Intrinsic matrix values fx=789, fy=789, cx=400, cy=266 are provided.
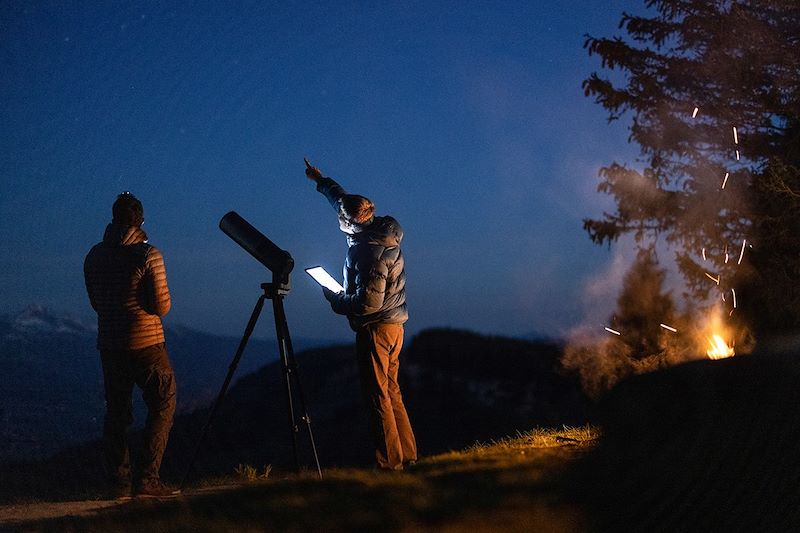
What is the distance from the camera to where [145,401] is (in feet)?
17.6

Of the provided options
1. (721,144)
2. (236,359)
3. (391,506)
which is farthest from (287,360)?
(721,144)

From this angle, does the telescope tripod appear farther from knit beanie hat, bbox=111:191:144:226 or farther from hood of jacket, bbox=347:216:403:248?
knit beanie hat, bbox=111:191:144:226

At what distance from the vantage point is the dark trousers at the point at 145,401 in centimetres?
527

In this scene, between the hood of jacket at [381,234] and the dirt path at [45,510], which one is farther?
the hood of jacket at [381,234]

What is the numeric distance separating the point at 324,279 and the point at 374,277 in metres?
0.46

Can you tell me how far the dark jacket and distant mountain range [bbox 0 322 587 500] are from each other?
8.67 metres

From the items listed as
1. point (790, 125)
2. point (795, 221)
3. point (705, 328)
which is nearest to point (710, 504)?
point (705, 328)

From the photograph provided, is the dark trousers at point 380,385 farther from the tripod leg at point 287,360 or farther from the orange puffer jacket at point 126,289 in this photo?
the orange puffer jacket at point 126,289

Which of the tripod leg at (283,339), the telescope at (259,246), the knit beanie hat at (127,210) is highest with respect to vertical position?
the knit beanie hat at (127,210)

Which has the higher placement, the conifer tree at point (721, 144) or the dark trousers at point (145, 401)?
the conifer tree at point (721, 144)

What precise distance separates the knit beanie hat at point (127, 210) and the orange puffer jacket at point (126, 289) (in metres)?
0.05

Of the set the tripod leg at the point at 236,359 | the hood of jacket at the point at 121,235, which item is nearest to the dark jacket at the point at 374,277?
the tripod leg at the point at 236,359

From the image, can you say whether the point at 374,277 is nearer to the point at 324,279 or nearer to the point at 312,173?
the point at 324,279

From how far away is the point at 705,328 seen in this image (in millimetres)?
10828
